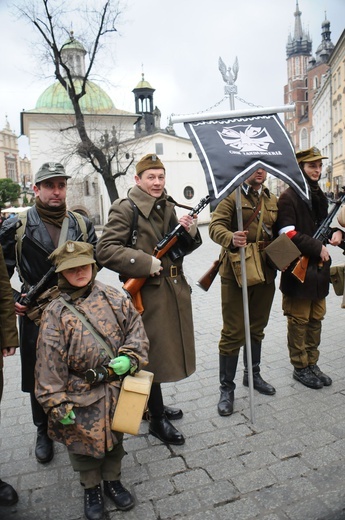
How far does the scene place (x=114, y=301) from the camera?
2877 millimetres

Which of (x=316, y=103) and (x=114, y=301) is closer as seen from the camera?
(x=114, y=301)

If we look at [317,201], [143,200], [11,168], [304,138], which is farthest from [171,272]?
[11,168]

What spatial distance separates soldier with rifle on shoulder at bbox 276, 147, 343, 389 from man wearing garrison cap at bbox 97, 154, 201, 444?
117 cm

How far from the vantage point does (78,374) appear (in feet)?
8.92

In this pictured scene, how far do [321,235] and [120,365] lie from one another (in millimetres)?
2622

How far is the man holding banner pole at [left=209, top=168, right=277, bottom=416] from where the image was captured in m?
3.96

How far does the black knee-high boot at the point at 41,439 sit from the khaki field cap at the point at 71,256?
4.41 feet

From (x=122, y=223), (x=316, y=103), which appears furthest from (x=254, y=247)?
(x=316, y=103)

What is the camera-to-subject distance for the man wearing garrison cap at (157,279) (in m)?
3.42

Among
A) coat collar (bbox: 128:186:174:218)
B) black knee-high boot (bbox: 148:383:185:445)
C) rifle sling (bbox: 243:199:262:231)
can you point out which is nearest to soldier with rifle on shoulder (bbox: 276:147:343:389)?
rifle sling (bbox: 243:199:262:231)

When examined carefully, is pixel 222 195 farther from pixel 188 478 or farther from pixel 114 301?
pixel 188 478

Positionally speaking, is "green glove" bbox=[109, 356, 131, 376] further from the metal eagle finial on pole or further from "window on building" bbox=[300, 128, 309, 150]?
"window on building" bbox=[300, 128, 309, 150]

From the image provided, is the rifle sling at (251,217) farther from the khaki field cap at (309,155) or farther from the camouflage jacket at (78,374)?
the camouflage jacket at (78,374)

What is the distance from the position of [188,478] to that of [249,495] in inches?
17.7
